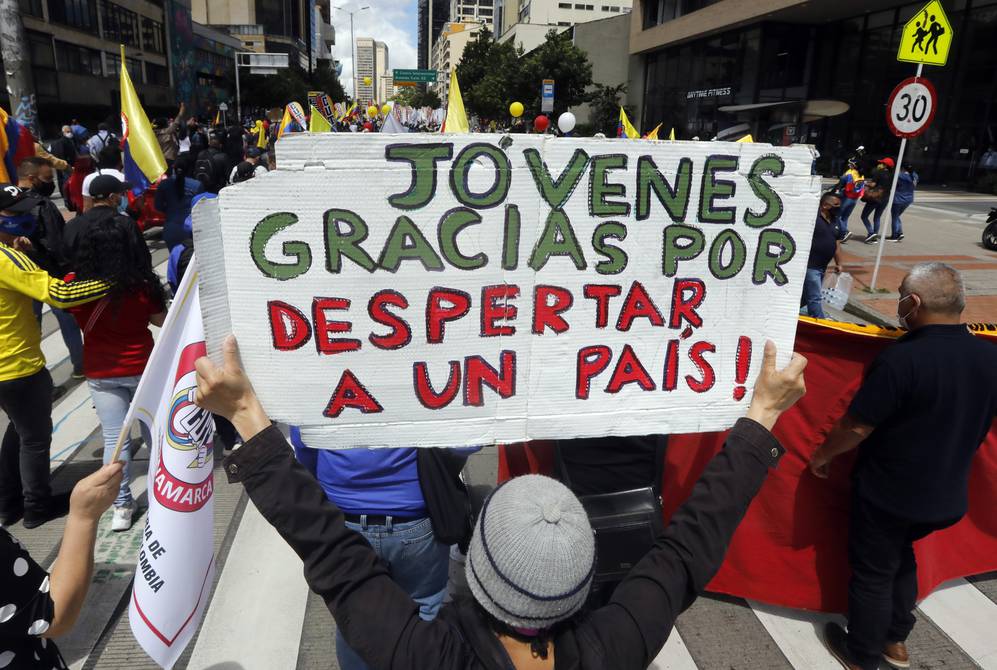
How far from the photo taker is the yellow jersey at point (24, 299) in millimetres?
3275

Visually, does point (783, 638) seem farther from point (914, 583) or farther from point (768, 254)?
point (768, 254)

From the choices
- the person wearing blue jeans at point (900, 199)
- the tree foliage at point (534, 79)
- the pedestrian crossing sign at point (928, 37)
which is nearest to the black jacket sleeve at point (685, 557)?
the pedestrian crossing sign at point (928, 37)

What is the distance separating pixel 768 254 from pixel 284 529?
5.04ft

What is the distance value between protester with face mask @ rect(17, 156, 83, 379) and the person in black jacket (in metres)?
3.74

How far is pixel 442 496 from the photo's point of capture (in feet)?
7.16

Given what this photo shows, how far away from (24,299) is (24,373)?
40cm

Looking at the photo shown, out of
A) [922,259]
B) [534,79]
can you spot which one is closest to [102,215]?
[922,259]

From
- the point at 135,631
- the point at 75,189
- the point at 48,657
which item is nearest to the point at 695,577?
the point at 135,631

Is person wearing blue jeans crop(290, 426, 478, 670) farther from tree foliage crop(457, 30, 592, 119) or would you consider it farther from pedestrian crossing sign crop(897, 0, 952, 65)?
tree foliage crop(457, 30, 592, 119)

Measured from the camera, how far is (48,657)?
1.74m

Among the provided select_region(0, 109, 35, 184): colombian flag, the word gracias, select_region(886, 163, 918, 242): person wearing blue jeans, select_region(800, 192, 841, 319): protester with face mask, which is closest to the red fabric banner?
the word gracias

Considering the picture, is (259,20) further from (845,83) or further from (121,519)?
(121,519)

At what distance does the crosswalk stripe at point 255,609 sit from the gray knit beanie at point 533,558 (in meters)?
2.18

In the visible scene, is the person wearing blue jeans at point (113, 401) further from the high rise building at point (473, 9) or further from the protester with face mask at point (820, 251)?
the high rise building at point (473, 9)
